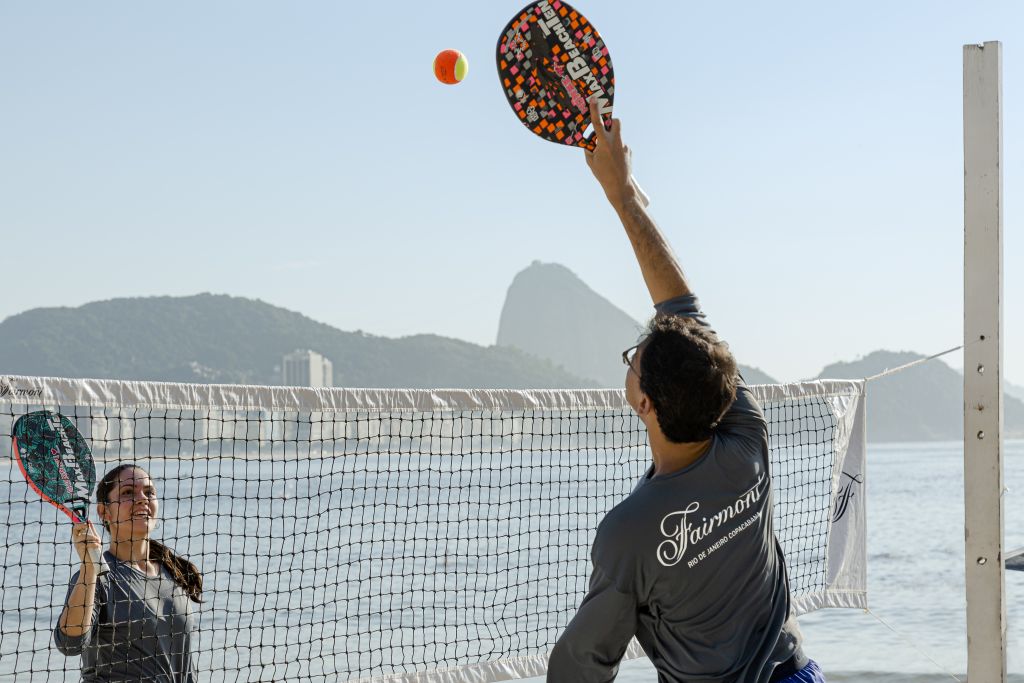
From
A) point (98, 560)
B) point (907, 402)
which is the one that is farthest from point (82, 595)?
point (907, 402)

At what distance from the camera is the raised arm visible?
105 inches

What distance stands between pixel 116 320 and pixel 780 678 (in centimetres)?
14428

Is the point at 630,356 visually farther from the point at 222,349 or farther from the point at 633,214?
the point at 222,349

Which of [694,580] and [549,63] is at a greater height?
[549,63]

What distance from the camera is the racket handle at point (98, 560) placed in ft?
12.6

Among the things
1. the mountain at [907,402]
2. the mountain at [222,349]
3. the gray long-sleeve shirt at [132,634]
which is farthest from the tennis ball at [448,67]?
the mountain at [907,402]

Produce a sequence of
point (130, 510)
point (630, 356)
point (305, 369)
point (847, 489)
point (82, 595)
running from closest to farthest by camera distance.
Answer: point (630, 356) → point (82, 595) → point (130, 510) → point (847, 489) → point (305, 369)

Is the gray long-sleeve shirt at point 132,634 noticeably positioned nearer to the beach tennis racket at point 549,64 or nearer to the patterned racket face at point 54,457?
the patterned racket face at point 54,457

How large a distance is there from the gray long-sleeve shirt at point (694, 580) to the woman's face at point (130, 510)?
2336 mm

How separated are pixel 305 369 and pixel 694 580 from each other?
131463mm

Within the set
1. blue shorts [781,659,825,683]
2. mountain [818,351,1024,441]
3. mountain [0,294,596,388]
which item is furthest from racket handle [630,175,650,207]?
mountain [818,351,1024,441]

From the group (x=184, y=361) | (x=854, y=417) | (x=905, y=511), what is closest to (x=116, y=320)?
(x=184, y=361)

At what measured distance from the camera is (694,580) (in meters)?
2.29

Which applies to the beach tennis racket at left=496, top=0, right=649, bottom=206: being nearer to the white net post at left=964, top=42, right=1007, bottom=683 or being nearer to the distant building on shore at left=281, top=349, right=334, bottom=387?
the white net post at left=964, top=42, right=1007, bottom=683
